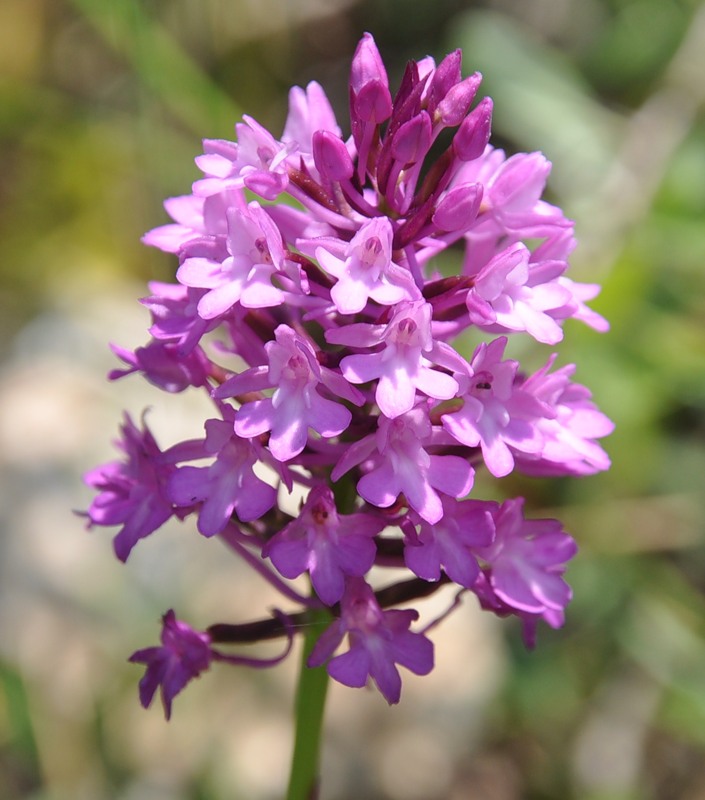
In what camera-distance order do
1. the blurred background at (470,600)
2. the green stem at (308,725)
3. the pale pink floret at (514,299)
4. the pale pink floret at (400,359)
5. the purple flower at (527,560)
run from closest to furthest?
1. the pale pink floret at (400,359)
2. the pale pink floret at (514,299)
3. the purple flower at (527,560)
4. the green stem at (308,725)
5. the blurred background at (470,600)

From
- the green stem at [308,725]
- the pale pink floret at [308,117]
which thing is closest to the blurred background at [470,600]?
the green stem at [308,725]

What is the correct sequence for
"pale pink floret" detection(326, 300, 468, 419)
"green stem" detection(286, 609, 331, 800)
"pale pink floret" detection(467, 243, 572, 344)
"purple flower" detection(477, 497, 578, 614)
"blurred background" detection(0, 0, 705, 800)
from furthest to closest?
1. "blurred background" detection(0, 0, 705, 800)
2. "green stem" detection(286, 609, 331, 800)
3. "purple flower" detection(477, 497, 578, 614)
4. "pale pink floret" detection(467, 243, 572, 344)
5. "pale pink floret" detection(326, 300, 468, 419)

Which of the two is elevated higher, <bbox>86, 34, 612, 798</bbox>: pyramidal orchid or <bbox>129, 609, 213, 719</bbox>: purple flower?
<bbox>86, 34, 612, 798</bbox>: pyramidal orchid

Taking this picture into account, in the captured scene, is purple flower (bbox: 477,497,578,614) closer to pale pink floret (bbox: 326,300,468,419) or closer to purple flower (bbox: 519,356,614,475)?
purple flower (bbox: 519,356,614,475)

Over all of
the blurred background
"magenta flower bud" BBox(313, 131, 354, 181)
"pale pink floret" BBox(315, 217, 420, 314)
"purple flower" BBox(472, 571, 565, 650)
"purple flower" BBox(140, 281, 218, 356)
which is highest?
"magenta flower bud" BBox(313, 131, 354, 181)

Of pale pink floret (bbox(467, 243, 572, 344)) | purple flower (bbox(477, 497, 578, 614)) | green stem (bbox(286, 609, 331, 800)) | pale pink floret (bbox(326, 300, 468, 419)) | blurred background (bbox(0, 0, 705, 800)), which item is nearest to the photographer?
pale pink floret (bbox(326, 300, 468, 419))

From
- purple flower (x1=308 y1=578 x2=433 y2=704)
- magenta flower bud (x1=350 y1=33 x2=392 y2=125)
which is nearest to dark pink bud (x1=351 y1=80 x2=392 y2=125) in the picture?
magenta flower bud (x1=350 y1=33 x2=392 y2=125)

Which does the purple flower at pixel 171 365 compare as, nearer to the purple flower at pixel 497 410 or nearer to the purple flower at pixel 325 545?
the purple flower at pixel 325 545

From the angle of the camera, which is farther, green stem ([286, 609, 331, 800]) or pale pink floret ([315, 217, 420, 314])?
green stem ([286, 609, 331, 800])
